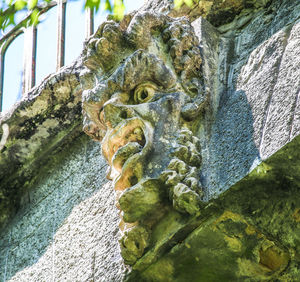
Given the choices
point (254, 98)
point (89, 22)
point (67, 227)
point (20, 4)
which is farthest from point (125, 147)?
point (89, 22)

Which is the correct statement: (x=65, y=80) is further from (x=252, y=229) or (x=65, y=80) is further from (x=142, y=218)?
(x=252, y=229)

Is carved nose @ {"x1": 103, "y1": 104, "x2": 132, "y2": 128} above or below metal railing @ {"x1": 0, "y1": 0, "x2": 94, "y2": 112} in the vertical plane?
above

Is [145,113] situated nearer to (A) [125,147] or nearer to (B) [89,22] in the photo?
(A) [125,147]

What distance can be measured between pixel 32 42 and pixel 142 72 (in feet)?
5.38

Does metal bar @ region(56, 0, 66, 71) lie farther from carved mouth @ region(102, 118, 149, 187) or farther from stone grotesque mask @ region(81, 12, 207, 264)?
carved mouth @ region(102, 118, 149, 187)

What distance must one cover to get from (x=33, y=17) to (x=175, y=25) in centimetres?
68

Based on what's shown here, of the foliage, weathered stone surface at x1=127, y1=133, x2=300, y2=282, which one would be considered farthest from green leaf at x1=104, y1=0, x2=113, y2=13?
weathered stone surface at x1=127, y1=133, x2=300, y2=282

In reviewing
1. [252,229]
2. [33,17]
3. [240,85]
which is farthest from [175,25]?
[252,229]

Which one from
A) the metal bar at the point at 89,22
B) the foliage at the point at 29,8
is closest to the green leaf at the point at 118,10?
the foliage at the point at 29,8

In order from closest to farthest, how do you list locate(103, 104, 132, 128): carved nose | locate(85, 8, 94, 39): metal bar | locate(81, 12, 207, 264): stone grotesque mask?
1. locate(81, 12, 207, 264): stone grotesque mask
2. locate(103, 104, 132, 128): carved nose
3. locate(85, 8, 94, 39): metal bar

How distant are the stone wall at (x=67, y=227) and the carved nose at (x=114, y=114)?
1.45 feet

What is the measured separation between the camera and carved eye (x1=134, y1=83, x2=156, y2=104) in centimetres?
273

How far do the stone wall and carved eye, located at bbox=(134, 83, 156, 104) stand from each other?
1.60 ft

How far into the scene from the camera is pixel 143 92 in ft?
9.03
